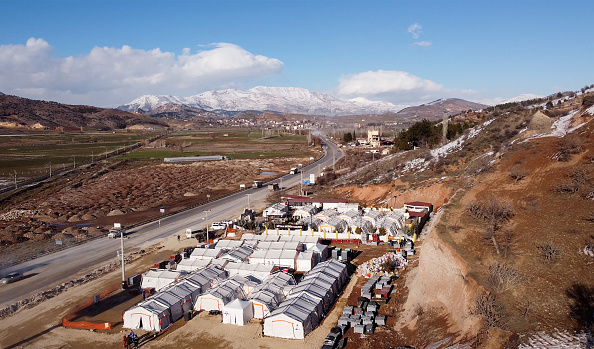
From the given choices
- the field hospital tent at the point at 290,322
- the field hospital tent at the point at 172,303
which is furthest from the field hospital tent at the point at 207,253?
the field hospital tent at the point at 290,322

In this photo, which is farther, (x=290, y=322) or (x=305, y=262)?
(x=305, y=262)

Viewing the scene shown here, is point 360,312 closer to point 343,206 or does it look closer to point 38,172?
point 343,206

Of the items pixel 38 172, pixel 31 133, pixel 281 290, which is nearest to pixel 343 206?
pixel 281 290

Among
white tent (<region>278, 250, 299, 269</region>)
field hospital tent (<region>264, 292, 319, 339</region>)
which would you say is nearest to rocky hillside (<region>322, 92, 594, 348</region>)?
field hospital tent (<region>264, 292, 319, 339</region>)

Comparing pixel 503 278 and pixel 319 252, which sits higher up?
pixel 503 278

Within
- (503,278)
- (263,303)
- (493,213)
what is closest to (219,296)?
(263,303)

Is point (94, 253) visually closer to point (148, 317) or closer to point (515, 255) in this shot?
point (148, 317)
